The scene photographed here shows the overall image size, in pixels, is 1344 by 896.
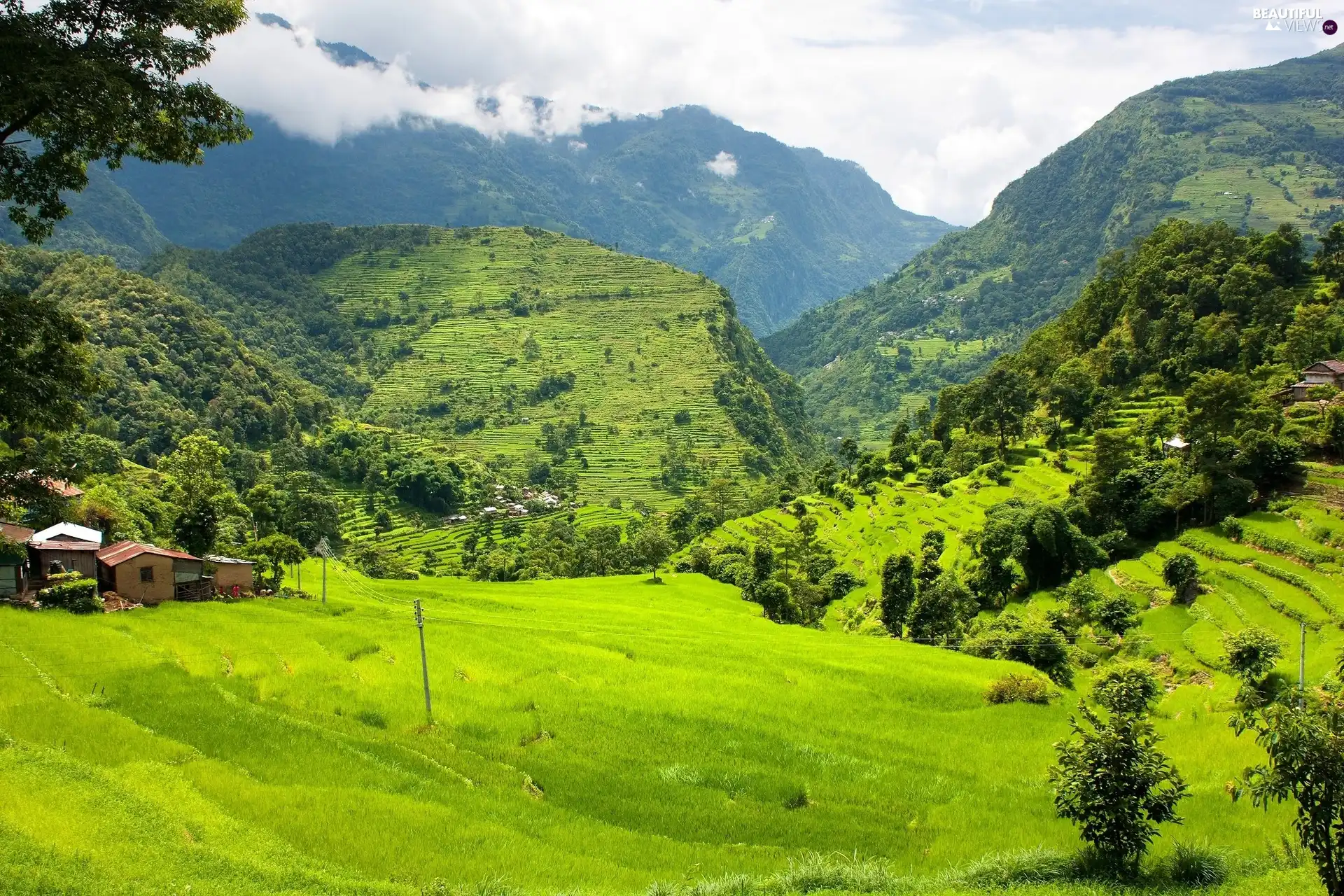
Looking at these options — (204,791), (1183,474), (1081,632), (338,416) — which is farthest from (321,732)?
(338,416)

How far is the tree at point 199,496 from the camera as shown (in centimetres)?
5062

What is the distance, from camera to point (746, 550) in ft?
277

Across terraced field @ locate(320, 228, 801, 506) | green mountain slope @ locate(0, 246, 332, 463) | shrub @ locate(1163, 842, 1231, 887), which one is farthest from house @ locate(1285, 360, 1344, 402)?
green mountain slope @ locate(0, 246, 332, 463)

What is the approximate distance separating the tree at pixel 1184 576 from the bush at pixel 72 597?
1999 inches

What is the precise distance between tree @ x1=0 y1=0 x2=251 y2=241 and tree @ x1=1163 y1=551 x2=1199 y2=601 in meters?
45.6

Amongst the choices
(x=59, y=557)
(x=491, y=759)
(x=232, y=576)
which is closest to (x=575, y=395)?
(x=232, y=576)

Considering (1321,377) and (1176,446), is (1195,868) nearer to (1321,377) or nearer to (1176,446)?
(1176,446)

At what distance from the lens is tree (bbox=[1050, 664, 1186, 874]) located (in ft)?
53.0

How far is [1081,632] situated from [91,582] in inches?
1841

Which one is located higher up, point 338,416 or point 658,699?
point 338,416

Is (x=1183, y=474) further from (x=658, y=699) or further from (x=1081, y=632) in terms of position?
(x=658, y=699)

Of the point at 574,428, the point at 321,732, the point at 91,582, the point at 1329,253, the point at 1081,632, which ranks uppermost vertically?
the point at 1329,253

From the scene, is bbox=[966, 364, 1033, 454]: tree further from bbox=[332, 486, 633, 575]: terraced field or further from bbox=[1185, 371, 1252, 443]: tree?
bbox=[332, 486, 633, 575]: terraced field

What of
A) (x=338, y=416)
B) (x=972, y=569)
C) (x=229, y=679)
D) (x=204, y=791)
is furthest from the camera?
(x=338, y=416)
